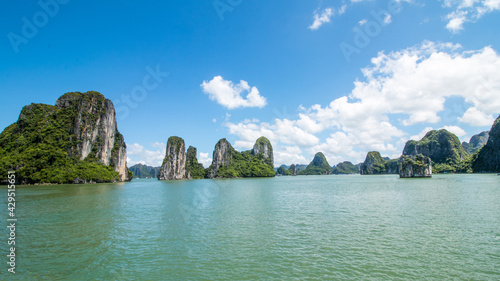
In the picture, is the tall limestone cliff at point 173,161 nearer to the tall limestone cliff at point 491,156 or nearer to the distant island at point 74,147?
the distant island at point 74,147

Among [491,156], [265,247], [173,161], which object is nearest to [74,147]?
[173,161]

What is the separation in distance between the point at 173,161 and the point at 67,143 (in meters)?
67.3

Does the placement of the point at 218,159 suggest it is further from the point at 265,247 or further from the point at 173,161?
the point at 265,247

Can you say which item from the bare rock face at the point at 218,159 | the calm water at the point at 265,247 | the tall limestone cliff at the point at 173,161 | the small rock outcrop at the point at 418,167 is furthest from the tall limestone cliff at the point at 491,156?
the tall limestone cliff at the point at 173,161

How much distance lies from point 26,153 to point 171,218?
330ft

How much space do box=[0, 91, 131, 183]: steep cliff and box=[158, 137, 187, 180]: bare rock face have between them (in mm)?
30107

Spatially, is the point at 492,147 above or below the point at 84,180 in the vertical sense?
above

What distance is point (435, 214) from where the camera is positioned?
2275cm

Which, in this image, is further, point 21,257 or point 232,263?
point 21,257

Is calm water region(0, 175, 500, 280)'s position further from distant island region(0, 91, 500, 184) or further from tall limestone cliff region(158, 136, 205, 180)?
tall limestone cliff region(158, 136, 205, 180)

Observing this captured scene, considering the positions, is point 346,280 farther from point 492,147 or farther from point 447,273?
point 492,147

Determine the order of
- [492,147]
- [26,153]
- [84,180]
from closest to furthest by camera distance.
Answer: [26,153] < [84,180] < [492,147]

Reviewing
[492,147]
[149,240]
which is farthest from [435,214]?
[492,147]

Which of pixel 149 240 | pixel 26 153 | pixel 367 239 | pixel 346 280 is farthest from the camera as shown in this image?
pixel 26 153
